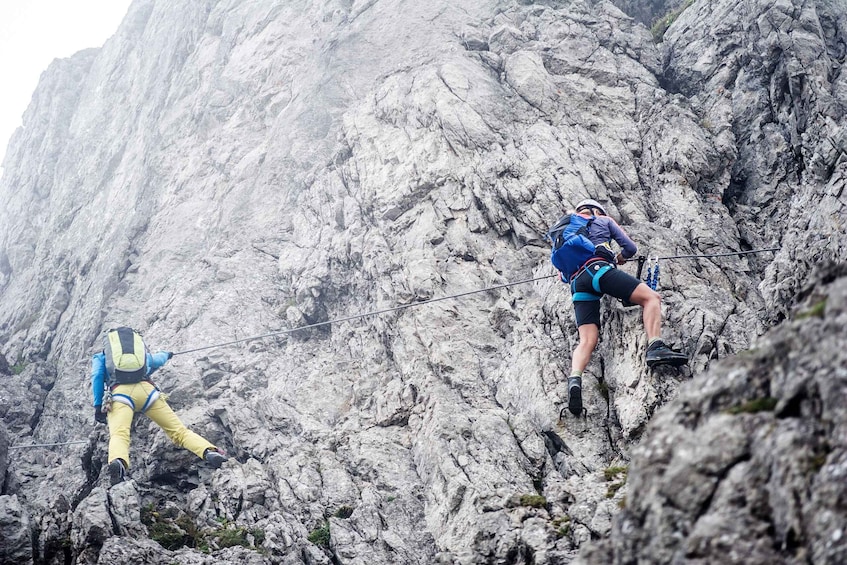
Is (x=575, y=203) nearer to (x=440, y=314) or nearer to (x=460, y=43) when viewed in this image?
(x=440, y=314)

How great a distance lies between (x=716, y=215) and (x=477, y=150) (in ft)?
17.9

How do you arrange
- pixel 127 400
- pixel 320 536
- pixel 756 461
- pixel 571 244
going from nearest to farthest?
pixel 756 461
pixel 320 536
pixel 571 244
pixel 127 400

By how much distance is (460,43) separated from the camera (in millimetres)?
19766

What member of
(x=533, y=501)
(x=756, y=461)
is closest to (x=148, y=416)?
(x=533, y=501)

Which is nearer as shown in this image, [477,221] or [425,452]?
[425,452]

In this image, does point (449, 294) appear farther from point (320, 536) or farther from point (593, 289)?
point (320, 536)

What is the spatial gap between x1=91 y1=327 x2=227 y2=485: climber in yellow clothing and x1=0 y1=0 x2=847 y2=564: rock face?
48 cm

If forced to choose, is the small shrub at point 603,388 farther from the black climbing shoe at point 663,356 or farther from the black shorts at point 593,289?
the black climbing shoe at point 663,356

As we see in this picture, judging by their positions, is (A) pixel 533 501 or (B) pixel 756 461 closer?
(B) pixel 756 461

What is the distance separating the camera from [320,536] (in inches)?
408

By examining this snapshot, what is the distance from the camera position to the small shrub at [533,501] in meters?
8.71

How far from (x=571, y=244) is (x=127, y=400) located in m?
8.85

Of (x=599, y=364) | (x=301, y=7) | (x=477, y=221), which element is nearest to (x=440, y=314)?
(x=477, y=221)

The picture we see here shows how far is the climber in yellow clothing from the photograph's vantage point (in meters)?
12.6
